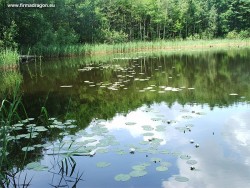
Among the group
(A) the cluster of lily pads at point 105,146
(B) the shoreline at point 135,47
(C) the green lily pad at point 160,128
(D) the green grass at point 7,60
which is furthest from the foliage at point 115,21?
(C) the green lily pad at point 160,128

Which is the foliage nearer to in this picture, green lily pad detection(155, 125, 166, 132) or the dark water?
the dark water

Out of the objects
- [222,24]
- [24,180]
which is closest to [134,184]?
[24,180]

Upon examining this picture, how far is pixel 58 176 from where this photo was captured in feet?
12.7

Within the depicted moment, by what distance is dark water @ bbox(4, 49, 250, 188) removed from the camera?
3.80 m

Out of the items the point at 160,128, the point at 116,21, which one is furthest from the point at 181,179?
the point at 116,21

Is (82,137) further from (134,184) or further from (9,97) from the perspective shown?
(9,97)

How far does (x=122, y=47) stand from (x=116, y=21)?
13.1 meters

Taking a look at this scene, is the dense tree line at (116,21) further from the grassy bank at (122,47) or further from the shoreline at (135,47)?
the shoreline at (135,47)

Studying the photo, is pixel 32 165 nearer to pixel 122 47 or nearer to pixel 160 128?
pixel 160 128

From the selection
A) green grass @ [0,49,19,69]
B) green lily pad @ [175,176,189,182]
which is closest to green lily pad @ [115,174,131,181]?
green lily pad @ [175,176,189,182]

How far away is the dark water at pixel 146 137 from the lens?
380cm

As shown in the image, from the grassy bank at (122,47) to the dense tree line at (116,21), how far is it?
1180 millimetres

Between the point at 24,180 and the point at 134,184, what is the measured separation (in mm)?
1333

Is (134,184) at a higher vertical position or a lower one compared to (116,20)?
lower
